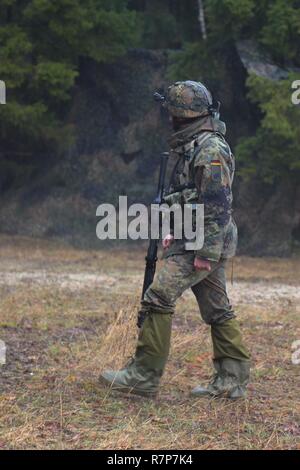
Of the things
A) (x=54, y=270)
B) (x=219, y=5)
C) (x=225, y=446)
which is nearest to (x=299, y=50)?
(x=219, y=5)

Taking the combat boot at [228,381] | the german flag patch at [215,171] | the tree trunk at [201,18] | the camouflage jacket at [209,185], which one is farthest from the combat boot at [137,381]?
the tree trunk at [201,18]

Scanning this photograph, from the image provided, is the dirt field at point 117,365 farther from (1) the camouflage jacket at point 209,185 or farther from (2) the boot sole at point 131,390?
(1) the camouflage jacket at point 209,185

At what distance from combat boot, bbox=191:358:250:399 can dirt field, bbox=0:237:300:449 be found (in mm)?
85

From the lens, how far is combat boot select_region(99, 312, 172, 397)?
557 centimetres

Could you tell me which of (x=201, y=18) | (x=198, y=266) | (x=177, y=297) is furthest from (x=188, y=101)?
(x=201, y=18)

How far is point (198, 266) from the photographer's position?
5539 millimetres

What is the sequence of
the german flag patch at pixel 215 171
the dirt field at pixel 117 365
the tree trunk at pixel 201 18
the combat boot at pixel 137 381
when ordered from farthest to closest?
the tree trunk at pixel 201 18, the combat boot at pixel 137 381, the german flag patch at pixel 215 171, the dirt field at pixel 117 365

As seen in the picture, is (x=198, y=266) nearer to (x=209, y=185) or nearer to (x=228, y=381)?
(x=209, y=185)

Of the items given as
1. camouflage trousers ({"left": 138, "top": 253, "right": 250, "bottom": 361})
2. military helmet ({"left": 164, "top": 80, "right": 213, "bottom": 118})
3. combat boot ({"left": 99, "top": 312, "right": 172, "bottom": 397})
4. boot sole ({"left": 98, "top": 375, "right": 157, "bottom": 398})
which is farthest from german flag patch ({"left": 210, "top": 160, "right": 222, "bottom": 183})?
boot sole ({"left": 98, "top": 375, "right": 157, "bottom": 398})

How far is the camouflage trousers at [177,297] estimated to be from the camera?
5.56 meters

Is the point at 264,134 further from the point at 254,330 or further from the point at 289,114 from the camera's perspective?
the point at 254,330

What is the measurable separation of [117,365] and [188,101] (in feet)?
6.85

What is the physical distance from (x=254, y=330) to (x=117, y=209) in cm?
973

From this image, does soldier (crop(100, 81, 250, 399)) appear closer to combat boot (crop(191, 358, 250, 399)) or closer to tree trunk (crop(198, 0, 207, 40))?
combat boot (crop(191, 358, 250, 399))
